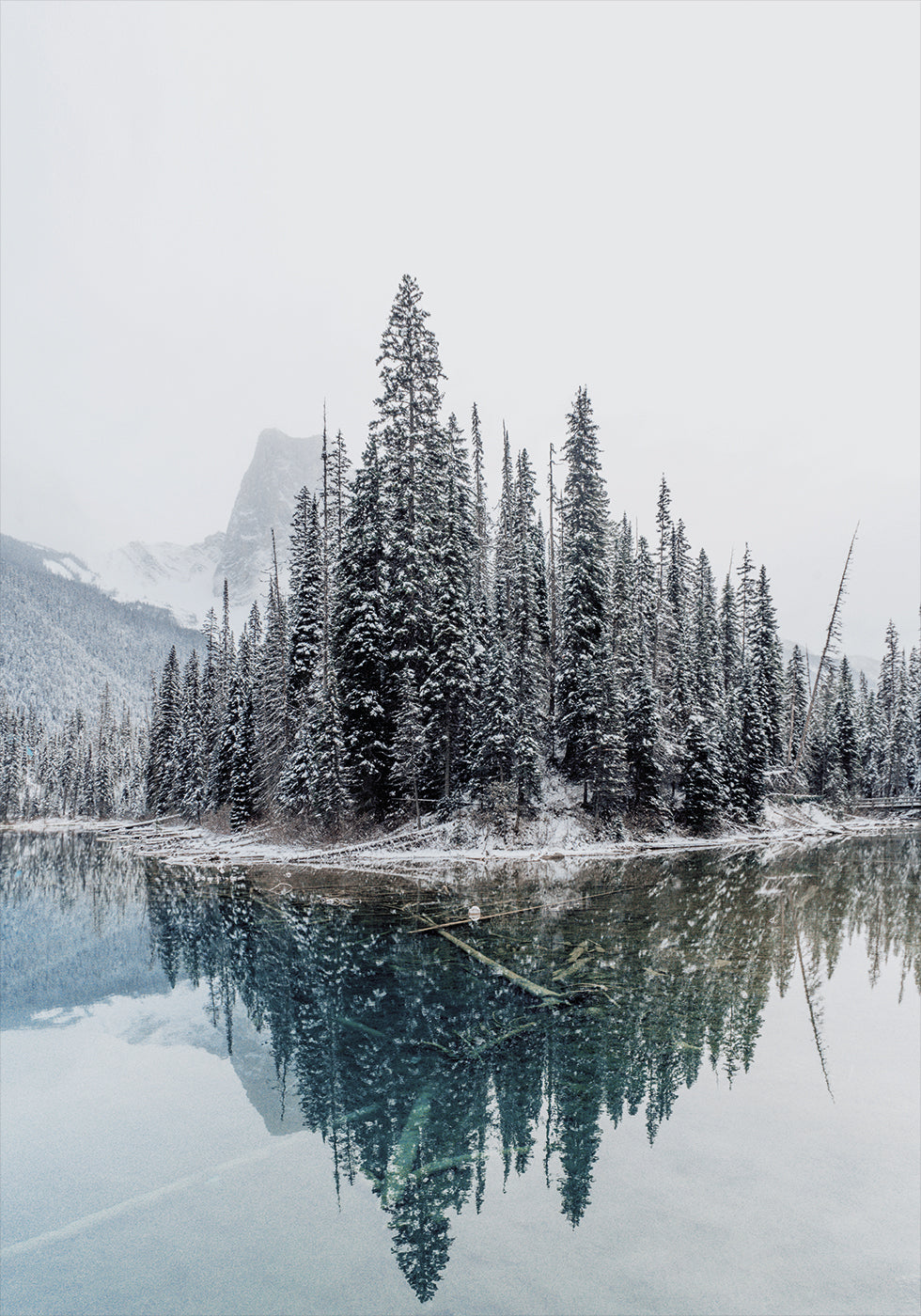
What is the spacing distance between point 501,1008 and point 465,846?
23500 mm

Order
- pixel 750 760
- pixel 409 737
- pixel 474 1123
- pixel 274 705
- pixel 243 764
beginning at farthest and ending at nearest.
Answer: pixel 243 764 → pixel 274 705 → pixel 750 760 → pixel 409 737 → pixel 474 1123

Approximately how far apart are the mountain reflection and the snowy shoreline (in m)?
9.07

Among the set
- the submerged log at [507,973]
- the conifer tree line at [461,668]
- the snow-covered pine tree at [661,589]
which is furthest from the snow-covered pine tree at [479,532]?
the submerged log at [507,973]

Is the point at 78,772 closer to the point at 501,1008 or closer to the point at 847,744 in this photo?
the point at 847,744

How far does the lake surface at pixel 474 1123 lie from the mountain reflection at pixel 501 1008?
67 mm

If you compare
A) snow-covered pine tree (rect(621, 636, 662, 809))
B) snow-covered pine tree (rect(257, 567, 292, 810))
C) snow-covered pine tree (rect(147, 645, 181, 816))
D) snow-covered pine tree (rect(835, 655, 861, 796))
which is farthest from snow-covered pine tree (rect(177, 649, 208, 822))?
snow-covered pine tree (rect(835, 655, 861, 796))

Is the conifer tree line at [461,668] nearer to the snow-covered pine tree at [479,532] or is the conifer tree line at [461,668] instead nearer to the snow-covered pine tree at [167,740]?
the snow-covered pine tree at [479,532]

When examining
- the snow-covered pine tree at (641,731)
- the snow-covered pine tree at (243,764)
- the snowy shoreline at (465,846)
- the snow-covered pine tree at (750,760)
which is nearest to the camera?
the snowy shoreline at (465,846)

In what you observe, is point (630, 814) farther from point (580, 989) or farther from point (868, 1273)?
point (868, 1273)

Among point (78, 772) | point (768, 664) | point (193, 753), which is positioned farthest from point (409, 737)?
point (78, 772)

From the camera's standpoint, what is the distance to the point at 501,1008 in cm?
1398

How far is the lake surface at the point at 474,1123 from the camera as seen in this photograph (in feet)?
22.7

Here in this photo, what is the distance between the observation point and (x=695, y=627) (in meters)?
53.7

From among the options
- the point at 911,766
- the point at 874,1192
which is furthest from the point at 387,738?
the point at 911,766
